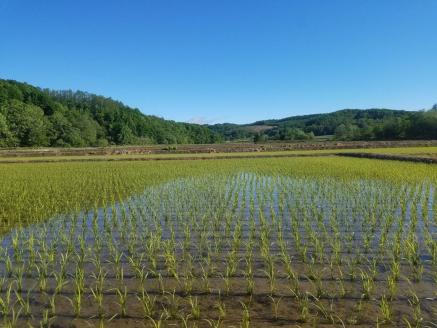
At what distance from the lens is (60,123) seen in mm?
69688

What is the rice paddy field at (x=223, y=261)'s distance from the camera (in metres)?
4.28

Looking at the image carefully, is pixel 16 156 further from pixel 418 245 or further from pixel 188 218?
pixel 418 245

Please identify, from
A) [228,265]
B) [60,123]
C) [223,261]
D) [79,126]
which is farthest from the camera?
[79,126]

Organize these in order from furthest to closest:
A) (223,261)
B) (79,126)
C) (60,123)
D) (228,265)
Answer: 1. (79,126)
2. (60,123)
3. (223,261)
4. (228,265)

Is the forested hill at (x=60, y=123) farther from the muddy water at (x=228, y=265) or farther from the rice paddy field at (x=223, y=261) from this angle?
the muddy water at (x=228, y=265)

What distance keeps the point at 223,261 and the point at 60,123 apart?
70.9 meters

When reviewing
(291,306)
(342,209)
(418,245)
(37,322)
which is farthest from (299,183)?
(37,322)

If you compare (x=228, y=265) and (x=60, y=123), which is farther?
(x=60, y=123)

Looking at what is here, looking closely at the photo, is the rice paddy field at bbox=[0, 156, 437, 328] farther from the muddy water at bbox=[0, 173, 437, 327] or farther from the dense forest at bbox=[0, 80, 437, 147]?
the dense forest at bbox=[0, 80, 437, 147]

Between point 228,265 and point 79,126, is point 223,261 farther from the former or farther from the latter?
point 79,126

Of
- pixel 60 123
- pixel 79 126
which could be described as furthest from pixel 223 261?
pixel 79 126

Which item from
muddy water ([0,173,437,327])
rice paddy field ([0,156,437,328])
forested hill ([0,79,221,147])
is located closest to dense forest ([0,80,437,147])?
forested hill ([0,79,221,147])

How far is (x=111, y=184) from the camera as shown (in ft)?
52.5

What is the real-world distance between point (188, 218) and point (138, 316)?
4.92m
